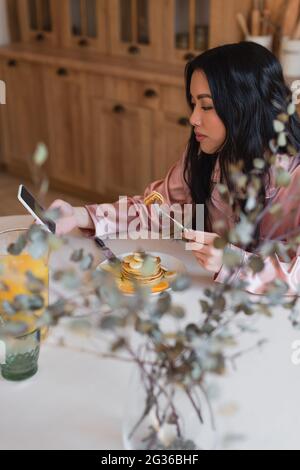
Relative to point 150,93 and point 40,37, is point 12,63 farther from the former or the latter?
point 150,93

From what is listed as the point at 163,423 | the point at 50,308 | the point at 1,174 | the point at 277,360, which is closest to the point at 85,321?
the point at 50,308

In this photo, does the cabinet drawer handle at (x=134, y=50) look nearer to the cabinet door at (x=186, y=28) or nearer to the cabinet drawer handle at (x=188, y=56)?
the cabinet door at (x=186, y=28)

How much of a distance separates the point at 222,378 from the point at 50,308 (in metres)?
0.43

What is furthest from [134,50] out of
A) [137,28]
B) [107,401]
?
[107,401]

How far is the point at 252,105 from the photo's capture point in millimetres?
1441

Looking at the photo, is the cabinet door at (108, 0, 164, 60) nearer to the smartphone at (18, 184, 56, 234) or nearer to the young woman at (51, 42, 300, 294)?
the young woman at (51, 42, 300, 294)

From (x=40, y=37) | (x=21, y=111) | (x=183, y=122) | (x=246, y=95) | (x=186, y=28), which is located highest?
(x=246, y=95)

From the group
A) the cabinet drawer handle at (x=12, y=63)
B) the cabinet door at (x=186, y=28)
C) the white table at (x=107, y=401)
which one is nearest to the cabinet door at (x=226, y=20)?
the cabinet door at (x=186, y=28)

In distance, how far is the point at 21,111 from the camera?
3.82 metres

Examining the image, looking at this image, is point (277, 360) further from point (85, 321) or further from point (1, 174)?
point (1, 174)

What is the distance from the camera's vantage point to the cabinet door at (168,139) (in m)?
3.04

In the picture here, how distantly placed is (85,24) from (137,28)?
0.36m

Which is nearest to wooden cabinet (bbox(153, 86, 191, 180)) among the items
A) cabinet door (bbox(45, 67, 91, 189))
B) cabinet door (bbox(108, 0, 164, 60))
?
cabinet door (bbox(108, 0, 164, 60))

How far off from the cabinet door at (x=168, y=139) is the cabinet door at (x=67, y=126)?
52 cm
